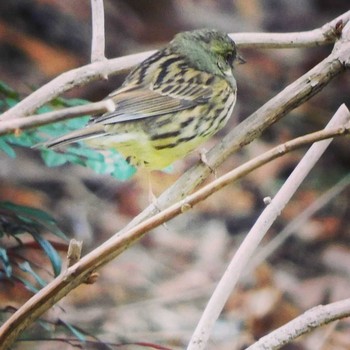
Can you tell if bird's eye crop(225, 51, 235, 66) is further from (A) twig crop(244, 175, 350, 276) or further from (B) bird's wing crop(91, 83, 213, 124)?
(A) twig crop(244, 175, 350, 276)

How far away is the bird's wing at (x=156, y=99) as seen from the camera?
2320mm

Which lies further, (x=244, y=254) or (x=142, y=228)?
(x=244, y=254)

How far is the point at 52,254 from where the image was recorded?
2064 millimetres

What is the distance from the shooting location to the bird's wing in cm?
232

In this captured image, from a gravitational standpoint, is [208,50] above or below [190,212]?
below

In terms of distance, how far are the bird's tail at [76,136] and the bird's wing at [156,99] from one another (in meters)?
0.13

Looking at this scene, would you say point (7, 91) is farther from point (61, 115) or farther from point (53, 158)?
point (61, 115)

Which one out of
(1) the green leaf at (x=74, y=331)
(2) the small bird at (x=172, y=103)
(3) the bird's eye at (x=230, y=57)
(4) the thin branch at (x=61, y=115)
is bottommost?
(4) the thin branch at (x=61, y=115)

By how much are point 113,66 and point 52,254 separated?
37 cm

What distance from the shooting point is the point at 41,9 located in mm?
4504

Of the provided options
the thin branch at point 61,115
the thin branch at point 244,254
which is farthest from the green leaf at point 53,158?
the thin branch at point 61,115

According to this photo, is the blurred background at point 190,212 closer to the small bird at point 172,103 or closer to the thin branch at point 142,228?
the small bird at point 172,103

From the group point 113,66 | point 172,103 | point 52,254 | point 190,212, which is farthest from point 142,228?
point 190,212

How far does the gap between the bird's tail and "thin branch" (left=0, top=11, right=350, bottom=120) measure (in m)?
0.15
